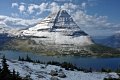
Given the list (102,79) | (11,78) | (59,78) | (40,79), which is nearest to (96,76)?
(102,79)

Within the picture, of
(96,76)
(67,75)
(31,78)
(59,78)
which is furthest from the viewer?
(96,76)

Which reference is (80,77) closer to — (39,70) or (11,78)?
(39,70)

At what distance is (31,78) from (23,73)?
22.4ft

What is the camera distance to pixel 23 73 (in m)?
121

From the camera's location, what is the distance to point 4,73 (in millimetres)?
73375

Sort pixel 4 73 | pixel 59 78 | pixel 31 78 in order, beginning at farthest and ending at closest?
1. pixel 59 78
2. pixel 31 78
3. pixel 4 73

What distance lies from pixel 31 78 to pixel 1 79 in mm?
42197

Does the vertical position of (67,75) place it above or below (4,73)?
below

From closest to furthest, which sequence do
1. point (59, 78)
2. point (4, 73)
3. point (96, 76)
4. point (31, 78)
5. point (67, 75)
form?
point (4, 73)
point (31, 78)
point (59, 78)
point (67, 75)
point (96, 76)

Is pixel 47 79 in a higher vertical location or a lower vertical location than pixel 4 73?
lower

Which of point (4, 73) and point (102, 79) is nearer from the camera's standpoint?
point (4, 73)

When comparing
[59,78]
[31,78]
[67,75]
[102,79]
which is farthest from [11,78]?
[102,79]

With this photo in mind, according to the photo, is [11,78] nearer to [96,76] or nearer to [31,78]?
[31,78]

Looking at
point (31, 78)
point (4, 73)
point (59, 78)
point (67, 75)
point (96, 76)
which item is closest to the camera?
point (4, 73)
